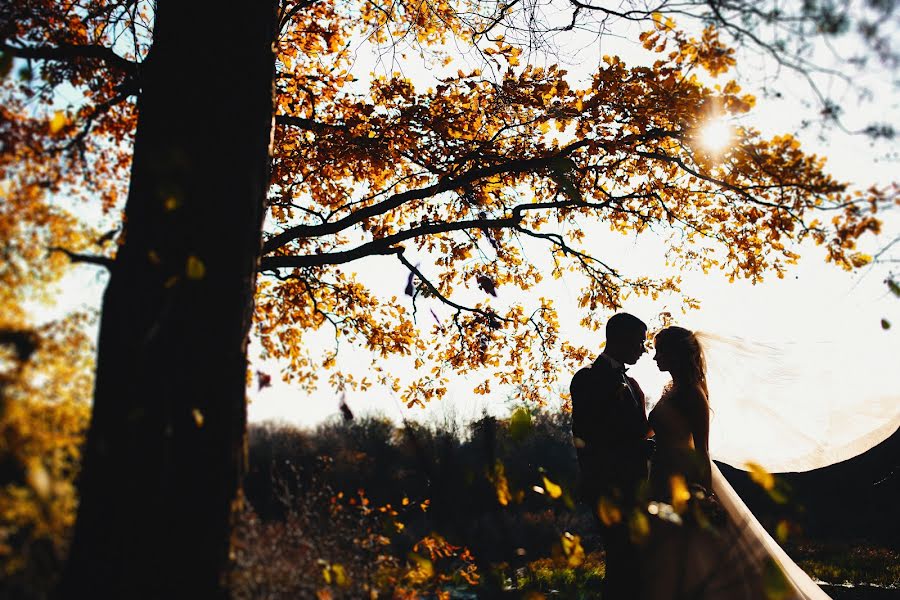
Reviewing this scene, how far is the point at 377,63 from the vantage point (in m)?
5.73

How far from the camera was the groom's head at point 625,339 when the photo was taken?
4156 millimetres

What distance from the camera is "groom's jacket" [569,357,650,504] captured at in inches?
146

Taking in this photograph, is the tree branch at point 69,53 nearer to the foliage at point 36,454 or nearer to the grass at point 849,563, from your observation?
the foliage at point 36,454

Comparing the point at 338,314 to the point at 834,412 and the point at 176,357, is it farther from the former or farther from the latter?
the point at 834,412

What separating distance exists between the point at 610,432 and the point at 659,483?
0.87 m

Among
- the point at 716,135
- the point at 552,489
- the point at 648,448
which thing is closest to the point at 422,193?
the point at 716,135

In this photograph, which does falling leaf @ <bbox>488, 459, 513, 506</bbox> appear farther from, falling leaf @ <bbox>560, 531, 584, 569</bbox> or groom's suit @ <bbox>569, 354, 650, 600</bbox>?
groom's suit @ <bbox>569, 354, 650, 600</bbox>

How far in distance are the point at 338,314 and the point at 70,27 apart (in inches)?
167

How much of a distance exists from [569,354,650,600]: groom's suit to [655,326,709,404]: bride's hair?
2.48 feet

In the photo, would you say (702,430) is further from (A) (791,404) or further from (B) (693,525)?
(A) (791,404)

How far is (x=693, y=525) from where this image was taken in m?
3.89

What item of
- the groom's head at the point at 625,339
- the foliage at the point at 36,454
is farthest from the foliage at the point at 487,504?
the groom's head at the point at 625,339

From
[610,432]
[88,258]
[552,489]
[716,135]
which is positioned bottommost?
[552,489]

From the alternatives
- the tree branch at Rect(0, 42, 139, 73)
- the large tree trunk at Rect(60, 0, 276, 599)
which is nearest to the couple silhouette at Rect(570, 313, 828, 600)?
the large tree trunk at Rect(60, 0, 276, 599)
